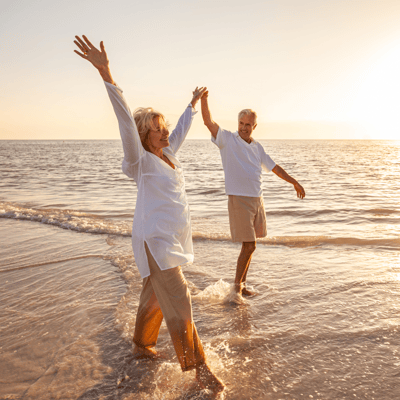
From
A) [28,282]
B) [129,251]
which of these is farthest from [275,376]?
[129,251]

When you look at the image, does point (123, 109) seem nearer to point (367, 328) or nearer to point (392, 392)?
point (392, 392)

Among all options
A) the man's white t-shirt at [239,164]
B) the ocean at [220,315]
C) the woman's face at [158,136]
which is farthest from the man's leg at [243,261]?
the woman's face at [158,136]

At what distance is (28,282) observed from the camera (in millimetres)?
5211

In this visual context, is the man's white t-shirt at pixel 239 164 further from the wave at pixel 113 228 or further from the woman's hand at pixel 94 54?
the wave at pixel 113 228

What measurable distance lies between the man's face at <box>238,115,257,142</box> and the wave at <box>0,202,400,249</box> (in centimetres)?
358

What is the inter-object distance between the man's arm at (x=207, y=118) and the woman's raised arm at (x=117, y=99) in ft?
5.82

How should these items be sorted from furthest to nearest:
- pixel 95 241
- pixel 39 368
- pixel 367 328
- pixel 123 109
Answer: pixel 95 241
pixel 367 328
pixel 39 368
pixel 123 109

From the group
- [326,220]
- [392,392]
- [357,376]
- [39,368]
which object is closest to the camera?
[392,392]

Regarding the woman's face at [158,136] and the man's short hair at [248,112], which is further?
the man's short hair at [248,112]

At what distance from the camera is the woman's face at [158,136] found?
2625 millimetres

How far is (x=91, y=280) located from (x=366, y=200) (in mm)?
10551

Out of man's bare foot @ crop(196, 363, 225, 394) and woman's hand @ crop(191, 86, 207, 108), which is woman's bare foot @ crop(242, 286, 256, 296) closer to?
man's bare foot @ crop(196, 363, 225, 394)

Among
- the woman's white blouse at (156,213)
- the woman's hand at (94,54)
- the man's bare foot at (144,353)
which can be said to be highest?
the woman's hand at (94,54)

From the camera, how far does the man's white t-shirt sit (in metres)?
4.34
